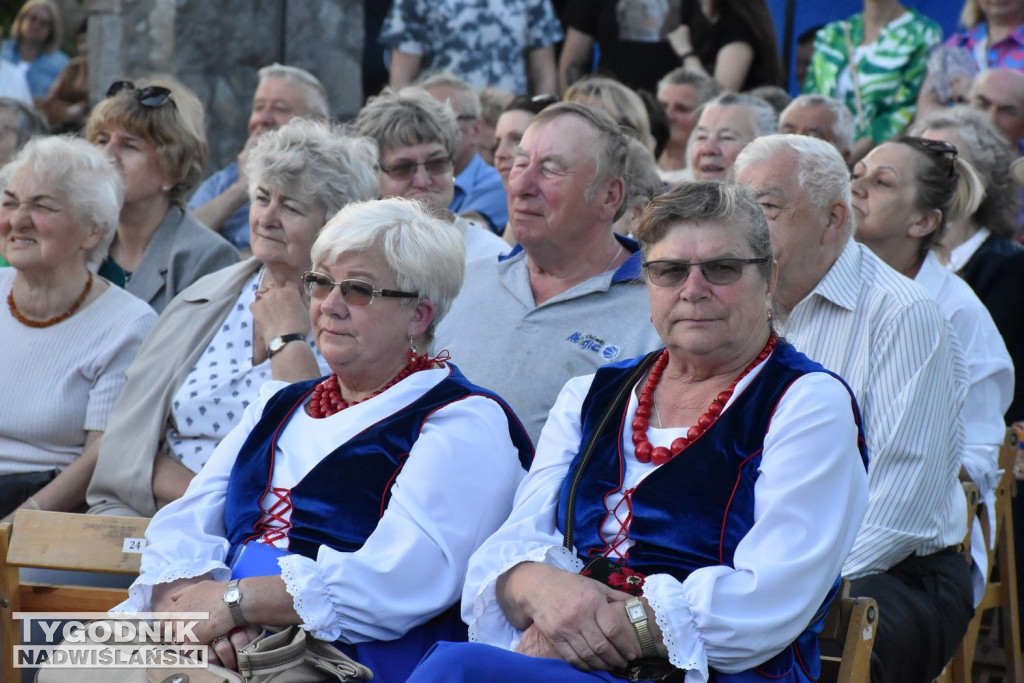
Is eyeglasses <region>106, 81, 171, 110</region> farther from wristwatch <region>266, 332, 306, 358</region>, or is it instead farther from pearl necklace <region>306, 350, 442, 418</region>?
pearl necklace <region>306, 350, 442, 418</region>

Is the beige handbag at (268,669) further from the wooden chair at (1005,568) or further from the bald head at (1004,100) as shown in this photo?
the bald head at (1004,100)

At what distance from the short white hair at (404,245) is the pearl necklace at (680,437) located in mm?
608

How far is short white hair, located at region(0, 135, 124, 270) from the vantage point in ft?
14.2

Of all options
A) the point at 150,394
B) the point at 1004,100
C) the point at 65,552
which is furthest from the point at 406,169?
the point at 1004,100

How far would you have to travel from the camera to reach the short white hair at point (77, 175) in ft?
14.2

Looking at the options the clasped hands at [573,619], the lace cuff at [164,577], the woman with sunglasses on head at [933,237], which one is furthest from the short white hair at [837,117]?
the lace cuff at [164,577]

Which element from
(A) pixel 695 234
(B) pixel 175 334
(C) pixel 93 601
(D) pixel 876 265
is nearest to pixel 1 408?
(B) pixel 175 334

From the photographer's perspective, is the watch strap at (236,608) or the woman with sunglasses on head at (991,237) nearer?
the watch strap at (236,608)

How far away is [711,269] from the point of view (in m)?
2.78

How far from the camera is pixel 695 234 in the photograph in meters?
2.80

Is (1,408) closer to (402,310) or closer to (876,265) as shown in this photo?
(402,310)

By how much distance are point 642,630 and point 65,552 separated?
1.65m

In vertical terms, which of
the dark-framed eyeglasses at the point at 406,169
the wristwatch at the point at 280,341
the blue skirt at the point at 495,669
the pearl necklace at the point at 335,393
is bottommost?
the blue skirt at the point at 495,669

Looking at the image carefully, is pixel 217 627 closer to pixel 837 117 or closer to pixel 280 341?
pixel 280 341
